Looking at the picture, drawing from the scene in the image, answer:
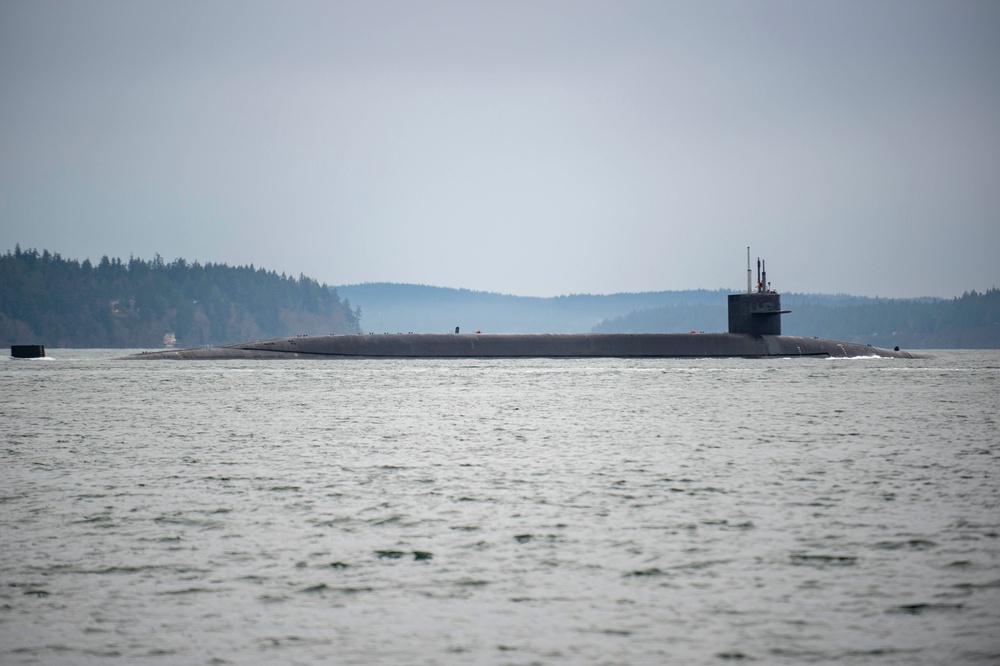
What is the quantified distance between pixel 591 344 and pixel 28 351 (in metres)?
49.4

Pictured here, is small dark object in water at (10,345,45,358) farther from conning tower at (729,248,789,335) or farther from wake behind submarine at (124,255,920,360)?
conning tower at (729,248,789,335)

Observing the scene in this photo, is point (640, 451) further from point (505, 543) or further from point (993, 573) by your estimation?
point (993, 573)

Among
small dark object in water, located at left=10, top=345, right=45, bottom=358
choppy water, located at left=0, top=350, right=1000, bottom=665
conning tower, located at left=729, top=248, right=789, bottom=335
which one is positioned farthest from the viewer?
small dark object in water, located at left=10, top=345, right=45, bottom=358

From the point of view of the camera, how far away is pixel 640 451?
66.7 ft

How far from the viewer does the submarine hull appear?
6147cm

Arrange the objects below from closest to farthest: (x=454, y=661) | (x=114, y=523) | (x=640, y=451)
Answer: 1. (x=454, y=661)
2. (x=114, y=523)
3. (x=640, y=451)

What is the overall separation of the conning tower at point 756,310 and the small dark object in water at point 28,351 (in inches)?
2149

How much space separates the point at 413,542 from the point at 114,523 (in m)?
4.00

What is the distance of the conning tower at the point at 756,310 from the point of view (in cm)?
5928

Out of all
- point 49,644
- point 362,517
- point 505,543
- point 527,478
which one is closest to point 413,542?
point 505,543

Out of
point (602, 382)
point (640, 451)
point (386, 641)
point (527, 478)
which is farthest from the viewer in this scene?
point (602, 382)

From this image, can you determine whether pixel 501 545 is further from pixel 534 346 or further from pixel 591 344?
pixel 591 344

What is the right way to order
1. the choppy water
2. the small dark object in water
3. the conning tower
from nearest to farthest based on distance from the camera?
the choppy water → the conning tower → the small dark object in water

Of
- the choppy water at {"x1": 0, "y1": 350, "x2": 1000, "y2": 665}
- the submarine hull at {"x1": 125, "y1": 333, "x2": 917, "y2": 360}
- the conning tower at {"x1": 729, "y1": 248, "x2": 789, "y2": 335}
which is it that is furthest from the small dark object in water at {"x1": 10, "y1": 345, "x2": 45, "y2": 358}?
the choppy water at {"x1": 0, "y1": 350, "x2": 1000, "y2": 665}
